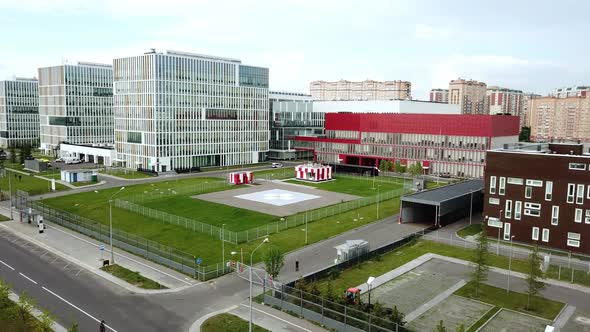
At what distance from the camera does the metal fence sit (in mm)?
39500

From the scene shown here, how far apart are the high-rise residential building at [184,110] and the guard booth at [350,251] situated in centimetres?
7104

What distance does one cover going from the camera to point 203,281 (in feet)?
124

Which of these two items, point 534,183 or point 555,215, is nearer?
point 555,215

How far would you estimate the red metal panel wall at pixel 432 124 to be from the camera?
98.1 m

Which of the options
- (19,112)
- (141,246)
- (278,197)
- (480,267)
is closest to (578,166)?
(480,267)

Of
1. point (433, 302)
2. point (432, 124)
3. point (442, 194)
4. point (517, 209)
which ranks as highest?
point (432, 124)

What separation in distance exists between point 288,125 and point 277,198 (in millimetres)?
71216

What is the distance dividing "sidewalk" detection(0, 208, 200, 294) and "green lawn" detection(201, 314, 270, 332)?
6.62 metres

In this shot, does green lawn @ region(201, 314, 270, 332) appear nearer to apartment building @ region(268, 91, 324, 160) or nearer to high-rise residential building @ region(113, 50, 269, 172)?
high-rise residential building @ region(113, 50, 269, 172)

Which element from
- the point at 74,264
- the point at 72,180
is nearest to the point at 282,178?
the point at 72,180

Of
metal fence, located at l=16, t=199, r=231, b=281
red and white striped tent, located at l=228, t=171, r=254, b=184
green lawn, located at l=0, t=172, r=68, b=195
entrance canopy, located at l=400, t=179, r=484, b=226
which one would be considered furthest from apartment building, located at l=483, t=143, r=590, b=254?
green lawn, located at l=0, t=172, r=68, b=195

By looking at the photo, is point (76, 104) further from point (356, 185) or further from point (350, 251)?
point (350, 251)

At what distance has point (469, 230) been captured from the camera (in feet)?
181

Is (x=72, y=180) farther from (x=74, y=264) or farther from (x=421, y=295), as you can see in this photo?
(x=421, y=295)
